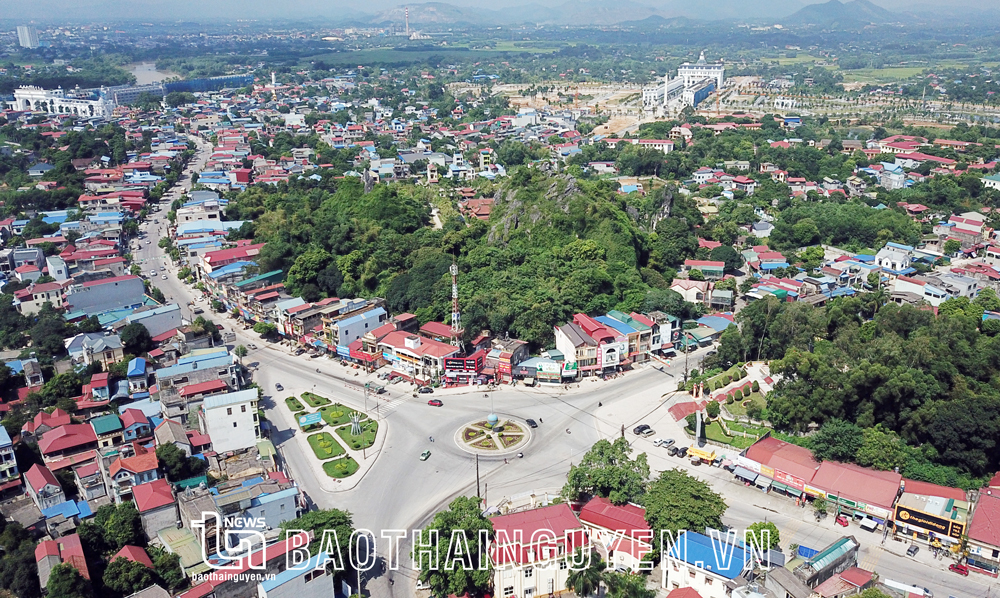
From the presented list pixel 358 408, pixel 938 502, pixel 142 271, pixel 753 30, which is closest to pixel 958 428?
pixel 938 502

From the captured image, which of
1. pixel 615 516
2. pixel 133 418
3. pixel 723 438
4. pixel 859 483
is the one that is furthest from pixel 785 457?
pixel 133 418

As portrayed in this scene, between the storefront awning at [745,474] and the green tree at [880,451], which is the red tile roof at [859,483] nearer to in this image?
the green tree at [880,451]

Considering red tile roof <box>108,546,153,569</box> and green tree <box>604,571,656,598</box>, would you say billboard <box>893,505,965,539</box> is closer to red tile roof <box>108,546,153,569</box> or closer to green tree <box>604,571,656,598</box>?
green tree <box>604,571,656,598</box>

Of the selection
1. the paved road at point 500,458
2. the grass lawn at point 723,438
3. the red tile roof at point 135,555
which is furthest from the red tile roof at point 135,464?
the grass lawn at point 723,438

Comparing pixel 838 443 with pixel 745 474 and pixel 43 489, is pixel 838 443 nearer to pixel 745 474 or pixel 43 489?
pixel 745 474

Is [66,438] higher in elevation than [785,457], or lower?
higher

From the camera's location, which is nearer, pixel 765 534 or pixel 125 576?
pixel 125 576
